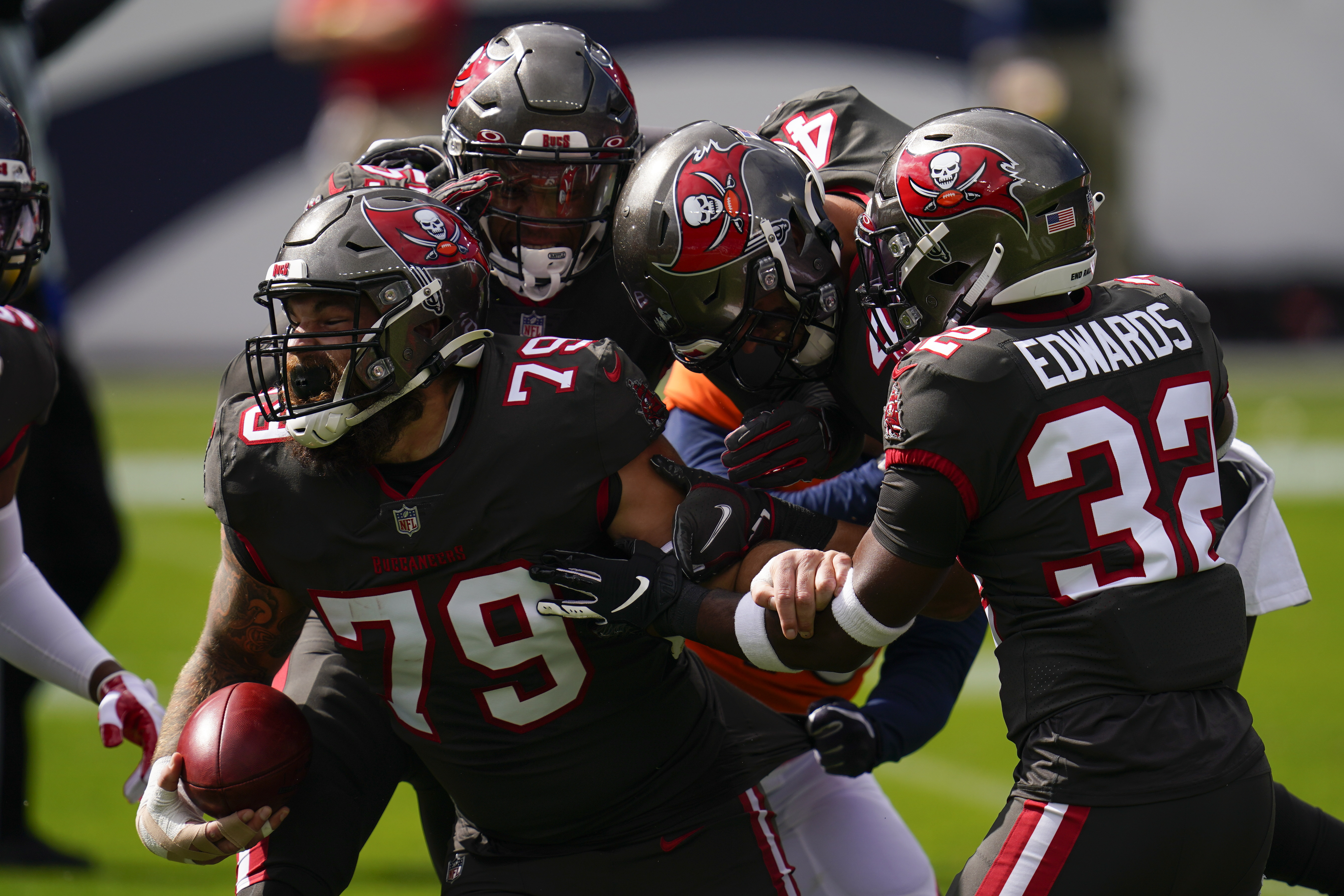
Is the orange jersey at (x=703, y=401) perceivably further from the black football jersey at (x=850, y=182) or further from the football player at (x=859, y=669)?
the black football jersey at (x=850, y=182)

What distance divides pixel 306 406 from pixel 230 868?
287 cm

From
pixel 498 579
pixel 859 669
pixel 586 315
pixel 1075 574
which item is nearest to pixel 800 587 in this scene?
pixel 1075 574

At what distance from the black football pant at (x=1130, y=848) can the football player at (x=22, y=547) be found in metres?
1.97

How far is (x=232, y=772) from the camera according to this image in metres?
2.85

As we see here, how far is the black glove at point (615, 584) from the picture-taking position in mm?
2736

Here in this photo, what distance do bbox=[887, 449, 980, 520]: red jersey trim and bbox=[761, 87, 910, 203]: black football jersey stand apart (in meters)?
1.03

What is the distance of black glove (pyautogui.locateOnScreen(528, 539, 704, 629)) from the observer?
2.74 metres

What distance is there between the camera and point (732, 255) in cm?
308

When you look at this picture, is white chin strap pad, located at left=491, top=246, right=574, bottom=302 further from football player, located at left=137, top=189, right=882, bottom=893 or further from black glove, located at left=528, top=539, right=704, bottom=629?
black glove, located at left=528, top=539, right=704, bottom=629

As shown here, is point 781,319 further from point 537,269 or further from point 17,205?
point 17,205

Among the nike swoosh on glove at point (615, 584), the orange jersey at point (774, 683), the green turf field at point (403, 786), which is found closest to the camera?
the nike swoosh on glove at point (615, 584)

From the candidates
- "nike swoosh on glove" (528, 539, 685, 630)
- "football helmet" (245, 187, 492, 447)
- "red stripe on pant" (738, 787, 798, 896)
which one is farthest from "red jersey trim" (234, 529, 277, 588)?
"red stripe on pant" (738, 787, 798, 896)

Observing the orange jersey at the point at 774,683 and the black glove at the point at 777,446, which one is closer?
the black glove at the point at 777,446

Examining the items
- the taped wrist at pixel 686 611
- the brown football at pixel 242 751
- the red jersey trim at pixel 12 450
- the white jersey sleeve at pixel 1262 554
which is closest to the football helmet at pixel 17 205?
the red jersey trim at pixel 12 450
